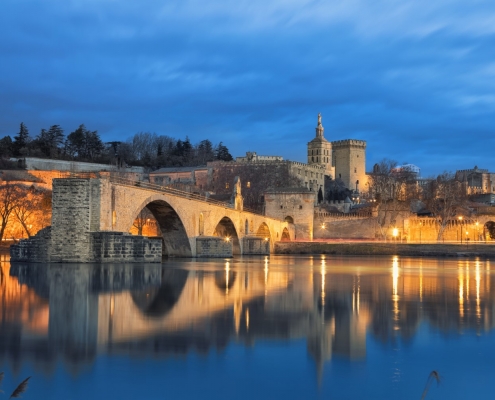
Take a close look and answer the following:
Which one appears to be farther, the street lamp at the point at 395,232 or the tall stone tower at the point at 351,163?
the tall stone tower at the point at 351,163

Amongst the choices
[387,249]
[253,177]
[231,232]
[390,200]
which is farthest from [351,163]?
[231,232]

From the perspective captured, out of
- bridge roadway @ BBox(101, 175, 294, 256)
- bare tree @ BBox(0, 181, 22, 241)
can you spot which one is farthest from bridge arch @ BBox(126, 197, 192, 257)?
bare tree @ BBox(0, 181, 22, 241)

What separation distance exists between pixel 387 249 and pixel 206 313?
51298mm

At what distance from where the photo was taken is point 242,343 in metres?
10.9

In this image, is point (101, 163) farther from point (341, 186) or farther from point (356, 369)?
point (356, 369)

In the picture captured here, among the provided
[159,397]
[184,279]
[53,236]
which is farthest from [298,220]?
[159,397]

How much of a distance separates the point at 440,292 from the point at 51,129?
106544 mm

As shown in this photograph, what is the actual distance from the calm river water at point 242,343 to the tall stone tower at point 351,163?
118542mm

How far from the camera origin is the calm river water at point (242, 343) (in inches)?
324

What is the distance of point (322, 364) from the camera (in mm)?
9461

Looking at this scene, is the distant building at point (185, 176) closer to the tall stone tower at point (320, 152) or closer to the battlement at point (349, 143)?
the tall stone tower at point (320, 152)

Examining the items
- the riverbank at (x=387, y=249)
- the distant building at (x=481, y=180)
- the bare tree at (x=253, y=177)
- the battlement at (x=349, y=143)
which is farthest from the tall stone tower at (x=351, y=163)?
the riverbank at (x=387, y=249)

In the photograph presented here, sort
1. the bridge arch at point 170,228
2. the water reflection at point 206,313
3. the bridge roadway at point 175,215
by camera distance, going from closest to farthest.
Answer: the water reflection at point 206,313 → the bridge roadway at point 175,215 → the bridge arch at point 170,228

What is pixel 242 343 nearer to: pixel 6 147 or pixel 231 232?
pixel 231 232
